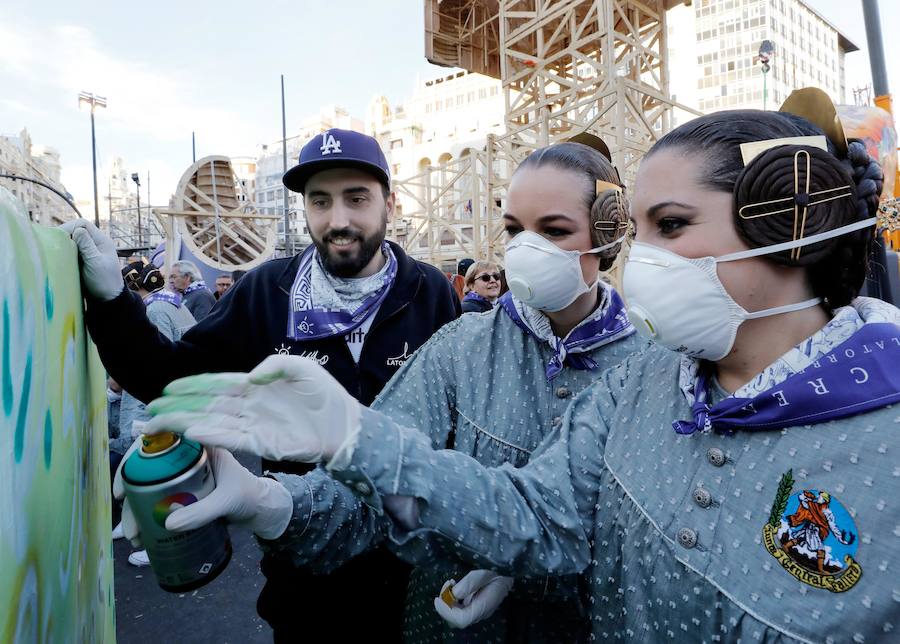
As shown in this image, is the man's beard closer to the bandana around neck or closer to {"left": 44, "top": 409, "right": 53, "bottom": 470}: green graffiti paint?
{"left": 44, "top": 409, "right": 53, "bottom": 470}: green graffiti paint

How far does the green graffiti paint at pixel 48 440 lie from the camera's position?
3.03ft

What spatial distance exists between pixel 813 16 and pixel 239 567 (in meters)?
71.7

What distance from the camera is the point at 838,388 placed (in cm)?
91

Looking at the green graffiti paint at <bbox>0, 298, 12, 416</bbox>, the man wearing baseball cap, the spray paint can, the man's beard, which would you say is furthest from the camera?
the man's beard

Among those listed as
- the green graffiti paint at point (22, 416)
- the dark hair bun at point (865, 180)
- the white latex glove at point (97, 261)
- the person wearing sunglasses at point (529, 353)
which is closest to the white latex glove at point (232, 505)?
the green graffiti paint at point (22, 416)

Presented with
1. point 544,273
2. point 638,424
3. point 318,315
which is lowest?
point 638,424

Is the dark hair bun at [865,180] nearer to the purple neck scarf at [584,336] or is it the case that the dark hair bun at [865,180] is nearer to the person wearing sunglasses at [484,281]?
the purple neck scarf at [584,336]

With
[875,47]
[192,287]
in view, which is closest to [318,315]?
[192,287]

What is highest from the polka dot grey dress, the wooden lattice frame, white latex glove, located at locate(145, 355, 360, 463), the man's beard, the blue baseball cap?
the wooden lattice frame

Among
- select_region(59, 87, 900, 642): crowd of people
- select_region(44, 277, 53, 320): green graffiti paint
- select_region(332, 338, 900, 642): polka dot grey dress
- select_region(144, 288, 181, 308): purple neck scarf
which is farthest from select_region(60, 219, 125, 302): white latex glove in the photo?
select_region(144, 288, 181, 308): purple neck scarf

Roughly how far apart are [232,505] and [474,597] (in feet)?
1.93

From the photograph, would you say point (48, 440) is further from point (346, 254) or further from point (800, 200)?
point (800, 200)

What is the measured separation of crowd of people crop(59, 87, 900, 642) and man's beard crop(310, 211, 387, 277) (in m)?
0.55

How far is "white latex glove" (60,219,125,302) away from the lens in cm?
143
